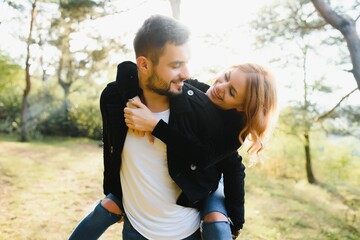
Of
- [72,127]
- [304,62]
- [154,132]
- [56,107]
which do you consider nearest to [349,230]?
[154,132]

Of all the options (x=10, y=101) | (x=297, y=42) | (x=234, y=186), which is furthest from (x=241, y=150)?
(x=10, y=101)

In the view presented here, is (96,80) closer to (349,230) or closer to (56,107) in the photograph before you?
(56,107)

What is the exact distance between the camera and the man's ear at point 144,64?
1.38 metres

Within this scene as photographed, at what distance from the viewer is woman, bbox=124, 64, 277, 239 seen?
140 cm

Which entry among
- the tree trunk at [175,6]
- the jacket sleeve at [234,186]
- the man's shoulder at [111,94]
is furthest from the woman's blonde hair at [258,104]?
the tree trunk at [175,6]

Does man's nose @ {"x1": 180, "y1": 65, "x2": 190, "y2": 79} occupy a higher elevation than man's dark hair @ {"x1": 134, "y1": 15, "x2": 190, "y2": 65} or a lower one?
lower

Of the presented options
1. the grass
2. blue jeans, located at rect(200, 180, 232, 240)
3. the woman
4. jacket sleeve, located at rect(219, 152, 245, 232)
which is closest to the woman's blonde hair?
the woman

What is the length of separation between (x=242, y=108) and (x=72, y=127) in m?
14.8

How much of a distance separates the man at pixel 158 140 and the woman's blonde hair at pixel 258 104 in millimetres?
153

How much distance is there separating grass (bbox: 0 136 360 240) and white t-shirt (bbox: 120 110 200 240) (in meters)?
2.40

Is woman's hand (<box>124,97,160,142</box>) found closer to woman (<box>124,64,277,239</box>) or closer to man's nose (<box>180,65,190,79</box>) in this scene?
woman (<box>124,64,277,239</box>)

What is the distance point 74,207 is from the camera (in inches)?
179

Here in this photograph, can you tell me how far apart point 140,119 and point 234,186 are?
0.58 m

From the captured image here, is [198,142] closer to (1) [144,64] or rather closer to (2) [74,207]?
(1) [144,64]
